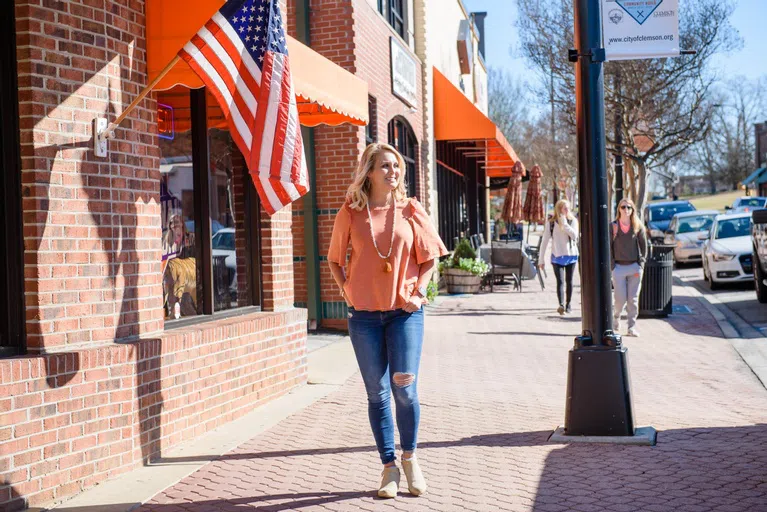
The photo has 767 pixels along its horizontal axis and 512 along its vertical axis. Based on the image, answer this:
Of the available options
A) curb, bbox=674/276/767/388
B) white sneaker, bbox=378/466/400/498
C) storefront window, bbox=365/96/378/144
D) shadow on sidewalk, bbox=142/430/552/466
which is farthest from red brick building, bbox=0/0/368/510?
storefront window, bbox=365/96/378/144

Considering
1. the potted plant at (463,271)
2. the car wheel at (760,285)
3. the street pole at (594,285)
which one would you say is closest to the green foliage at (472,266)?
the potted plant at (463,271)

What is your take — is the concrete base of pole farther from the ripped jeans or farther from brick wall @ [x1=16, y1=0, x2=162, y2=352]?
brick wall @ [x1=16, y1=0, x2=162, y2=352]

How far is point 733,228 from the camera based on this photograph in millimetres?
19953

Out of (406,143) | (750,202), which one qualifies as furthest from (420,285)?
(750,202)

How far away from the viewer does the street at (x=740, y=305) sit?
500 inches

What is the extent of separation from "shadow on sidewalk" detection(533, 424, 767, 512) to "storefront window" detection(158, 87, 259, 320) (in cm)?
305

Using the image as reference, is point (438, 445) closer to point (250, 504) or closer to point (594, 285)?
point (594, 285)

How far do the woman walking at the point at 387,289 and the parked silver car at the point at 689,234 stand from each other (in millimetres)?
21053

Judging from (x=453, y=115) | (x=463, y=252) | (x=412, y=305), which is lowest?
(x=412, y=305)

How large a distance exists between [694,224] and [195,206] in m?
21.4

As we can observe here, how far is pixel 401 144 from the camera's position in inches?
643

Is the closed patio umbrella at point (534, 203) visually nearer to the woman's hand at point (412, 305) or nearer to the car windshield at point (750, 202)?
the car windshield at point (750, 202)

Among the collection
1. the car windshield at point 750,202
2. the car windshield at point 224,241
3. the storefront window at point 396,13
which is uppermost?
the storefront window at point 396,13

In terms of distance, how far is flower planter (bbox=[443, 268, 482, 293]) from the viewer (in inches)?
728
